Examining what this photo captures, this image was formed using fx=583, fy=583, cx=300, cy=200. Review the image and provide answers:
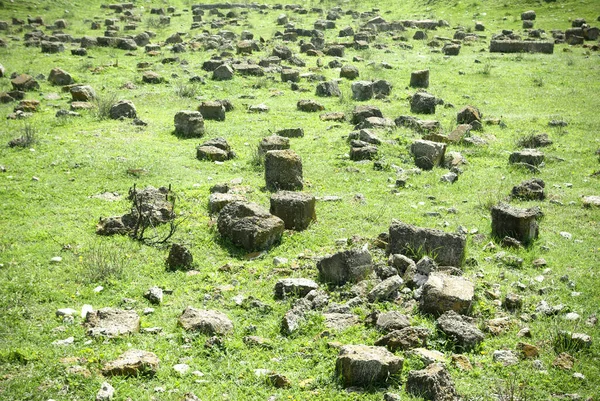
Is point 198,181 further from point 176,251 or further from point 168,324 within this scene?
point 168,324

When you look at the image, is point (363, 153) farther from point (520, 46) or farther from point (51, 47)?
point (51, 47)

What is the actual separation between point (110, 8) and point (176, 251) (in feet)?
Result: 118

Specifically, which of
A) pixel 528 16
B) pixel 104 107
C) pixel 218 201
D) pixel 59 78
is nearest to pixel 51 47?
pixel 59 78

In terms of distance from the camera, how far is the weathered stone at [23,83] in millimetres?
17688

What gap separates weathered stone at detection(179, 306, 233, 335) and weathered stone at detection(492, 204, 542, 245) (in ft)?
15.0

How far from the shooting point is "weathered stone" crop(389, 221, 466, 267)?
25.7 feet

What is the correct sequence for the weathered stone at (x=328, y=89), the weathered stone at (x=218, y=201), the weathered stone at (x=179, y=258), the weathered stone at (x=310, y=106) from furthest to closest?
1. the weathered stone at (x=328, y=89)
2. the weathered stone at (x=310, y=106)
3. the weathered stone at (x=218, y=201)
4. the weathered stone at (x=179, y=258)

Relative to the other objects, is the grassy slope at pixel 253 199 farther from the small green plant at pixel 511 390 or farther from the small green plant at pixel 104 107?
the small green plant at pixel 104 107

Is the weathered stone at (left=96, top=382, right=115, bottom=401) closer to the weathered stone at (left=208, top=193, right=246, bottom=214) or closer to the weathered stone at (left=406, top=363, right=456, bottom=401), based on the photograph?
the weathered stone at (left=406, top=363, right=456, bottom=401)

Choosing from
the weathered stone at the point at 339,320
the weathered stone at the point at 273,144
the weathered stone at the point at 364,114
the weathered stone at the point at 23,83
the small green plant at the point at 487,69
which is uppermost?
the small green plant at the point at 487,69

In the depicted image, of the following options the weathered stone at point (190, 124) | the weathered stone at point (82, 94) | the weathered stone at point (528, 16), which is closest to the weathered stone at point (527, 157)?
the weathered stone at point (190, 124)

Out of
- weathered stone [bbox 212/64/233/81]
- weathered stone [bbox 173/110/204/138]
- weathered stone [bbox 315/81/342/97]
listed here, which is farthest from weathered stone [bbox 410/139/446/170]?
weathered stone [bbox 212/64/233/81]

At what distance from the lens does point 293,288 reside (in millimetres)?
7297

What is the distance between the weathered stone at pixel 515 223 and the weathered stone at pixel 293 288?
10.8 feet
